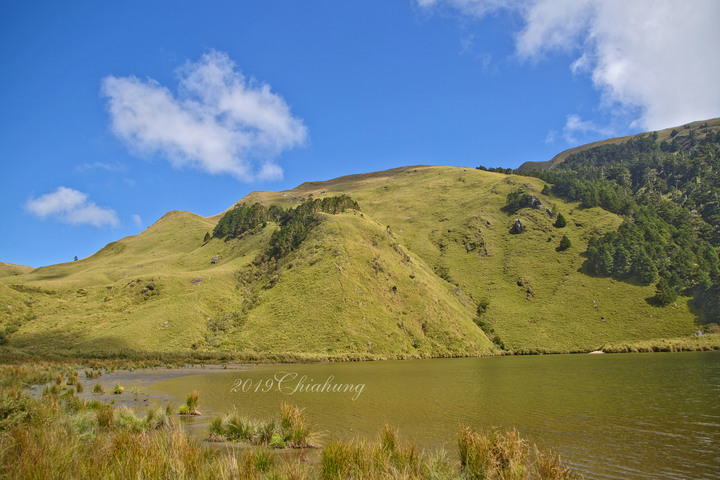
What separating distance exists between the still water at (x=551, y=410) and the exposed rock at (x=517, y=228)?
10257cm

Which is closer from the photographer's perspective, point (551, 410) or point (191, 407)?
point (191, 407)

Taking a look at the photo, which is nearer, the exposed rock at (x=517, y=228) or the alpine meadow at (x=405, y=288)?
the alpine meadow at (x=405, y=288)

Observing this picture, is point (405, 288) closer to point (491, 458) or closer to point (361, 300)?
point (361, 300)

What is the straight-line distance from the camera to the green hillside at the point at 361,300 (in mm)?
70562

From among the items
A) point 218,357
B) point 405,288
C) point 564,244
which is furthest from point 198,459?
point 564,244

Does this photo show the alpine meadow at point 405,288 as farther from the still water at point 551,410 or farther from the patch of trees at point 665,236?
the still water at point 551,410

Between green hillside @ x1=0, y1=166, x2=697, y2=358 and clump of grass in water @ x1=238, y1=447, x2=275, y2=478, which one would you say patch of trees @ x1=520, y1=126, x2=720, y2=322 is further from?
clump of grass in water @ x1=238, y1=447, x2=275, y2=478

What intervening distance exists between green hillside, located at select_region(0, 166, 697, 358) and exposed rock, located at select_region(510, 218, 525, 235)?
2.44m

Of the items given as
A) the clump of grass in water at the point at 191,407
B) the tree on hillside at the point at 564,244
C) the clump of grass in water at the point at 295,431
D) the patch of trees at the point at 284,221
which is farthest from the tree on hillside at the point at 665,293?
the clump of grass in water at the point at 191,407

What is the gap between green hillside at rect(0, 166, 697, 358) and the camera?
70.6 m

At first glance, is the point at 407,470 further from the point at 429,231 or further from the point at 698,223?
the point at 698,223

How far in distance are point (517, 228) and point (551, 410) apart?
123 meters

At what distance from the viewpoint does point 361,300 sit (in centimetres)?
7550

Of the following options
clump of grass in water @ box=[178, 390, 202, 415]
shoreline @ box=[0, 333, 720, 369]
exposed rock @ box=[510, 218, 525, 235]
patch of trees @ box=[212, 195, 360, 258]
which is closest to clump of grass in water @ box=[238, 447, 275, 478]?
clump of grass in water @ box=[178, 390, 202, 415]
